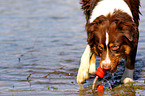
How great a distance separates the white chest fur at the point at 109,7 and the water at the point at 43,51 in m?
1.32

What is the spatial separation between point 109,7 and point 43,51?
3.01 metres

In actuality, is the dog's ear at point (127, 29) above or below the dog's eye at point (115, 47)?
above

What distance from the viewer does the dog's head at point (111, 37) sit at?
5.21 meters

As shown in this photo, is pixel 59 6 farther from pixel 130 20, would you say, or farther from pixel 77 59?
pixel 130 20

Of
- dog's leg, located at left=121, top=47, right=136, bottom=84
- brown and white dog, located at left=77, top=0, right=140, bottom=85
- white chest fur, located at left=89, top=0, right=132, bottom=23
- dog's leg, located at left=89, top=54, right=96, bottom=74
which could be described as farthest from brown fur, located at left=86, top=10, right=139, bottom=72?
dog's leg, located at left=89, top=54, right=96, bottom=74

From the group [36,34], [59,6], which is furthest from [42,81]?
[59,6]

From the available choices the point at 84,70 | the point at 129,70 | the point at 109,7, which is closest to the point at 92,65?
the point at 84,70

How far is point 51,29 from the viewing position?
10.4 meters

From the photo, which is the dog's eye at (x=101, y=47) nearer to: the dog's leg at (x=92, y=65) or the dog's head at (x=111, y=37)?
the dog's head at (x=111, y=37)

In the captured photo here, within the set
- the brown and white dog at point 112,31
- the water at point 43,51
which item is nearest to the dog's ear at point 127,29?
the brown and white dog at point 112,31

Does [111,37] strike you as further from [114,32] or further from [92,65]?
[92,65]

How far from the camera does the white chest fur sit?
5.53m

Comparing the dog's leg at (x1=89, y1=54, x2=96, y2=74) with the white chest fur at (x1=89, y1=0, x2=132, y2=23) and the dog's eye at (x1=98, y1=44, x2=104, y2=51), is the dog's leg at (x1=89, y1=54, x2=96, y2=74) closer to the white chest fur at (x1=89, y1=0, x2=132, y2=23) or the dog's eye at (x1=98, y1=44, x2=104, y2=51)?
the white chest fur at (x1=89, y1=0, x2=132, y2=23)

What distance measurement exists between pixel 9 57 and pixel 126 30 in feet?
11.3
